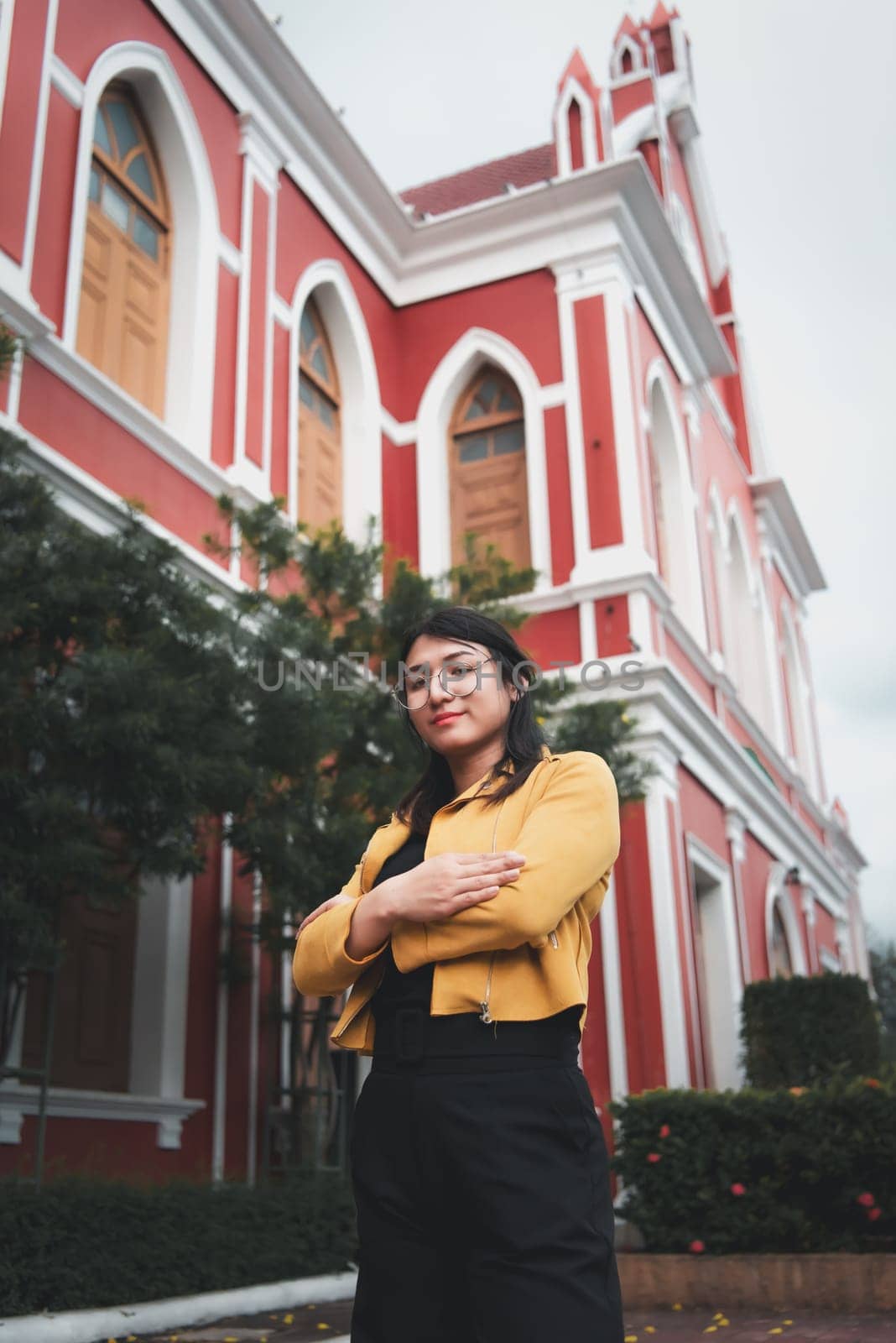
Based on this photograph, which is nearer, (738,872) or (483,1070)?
(483,1070)

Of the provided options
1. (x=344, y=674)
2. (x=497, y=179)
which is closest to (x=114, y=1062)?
(x=344, y=674)

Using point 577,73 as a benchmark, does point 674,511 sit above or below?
below

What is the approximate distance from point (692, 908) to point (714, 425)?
791 centimetres

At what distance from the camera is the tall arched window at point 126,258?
8.48 m

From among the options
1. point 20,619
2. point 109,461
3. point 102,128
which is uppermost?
point 102,128

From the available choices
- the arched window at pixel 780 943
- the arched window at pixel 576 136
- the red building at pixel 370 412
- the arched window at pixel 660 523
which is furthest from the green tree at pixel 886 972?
the arched window at pixel 576 136

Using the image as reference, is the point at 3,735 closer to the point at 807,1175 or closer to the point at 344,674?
the point at 344,674

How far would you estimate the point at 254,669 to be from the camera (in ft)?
20.4

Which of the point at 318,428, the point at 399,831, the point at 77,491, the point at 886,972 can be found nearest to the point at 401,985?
the point at 399,831

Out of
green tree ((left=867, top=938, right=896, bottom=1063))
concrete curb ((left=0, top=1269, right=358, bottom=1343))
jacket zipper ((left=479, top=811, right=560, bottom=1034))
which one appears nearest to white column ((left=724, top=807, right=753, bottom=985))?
concrete curb ((left=0, top=1269, right=358, bottom=1343))

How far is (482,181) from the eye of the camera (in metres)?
16.2

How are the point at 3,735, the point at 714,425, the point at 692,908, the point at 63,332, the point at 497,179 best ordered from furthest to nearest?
the point at 714,425, the point at 497,179, the point at 692,908, the point at 63,332, the point at 3,735

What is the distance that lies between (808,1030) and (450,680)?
10052 mm

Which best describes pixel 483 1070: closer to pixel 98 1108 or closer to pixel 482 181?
pixel 98 1108
